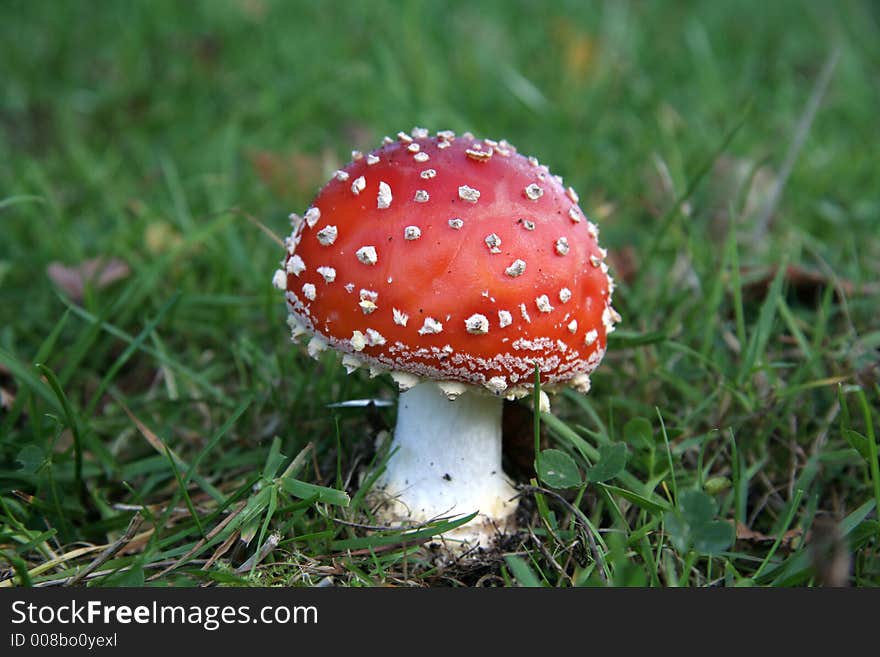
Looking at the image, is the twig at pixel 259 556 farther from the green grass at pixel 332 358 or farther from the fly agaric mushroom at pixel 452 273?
the fly agaric mushroom at pixel 452 273

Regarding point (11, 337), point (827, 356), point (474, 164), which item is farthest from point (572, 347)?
point (11, 337)

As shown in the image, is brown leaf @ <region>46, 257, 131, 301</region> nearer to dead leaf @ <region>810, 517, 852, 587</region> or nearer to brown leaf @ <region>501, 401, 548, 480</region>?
brown leaf @ <region>501, 401, 548, 480</region>

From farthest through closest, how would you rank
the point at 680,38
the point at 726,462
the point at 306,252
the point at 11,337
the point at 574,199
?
the point at 680,38 → the point at 11,337 → the point at 726,462 → the point at 574,199 → the point at 306,252

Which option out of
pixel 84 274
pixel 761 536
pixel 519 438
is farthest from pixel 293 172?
pixel 761 536

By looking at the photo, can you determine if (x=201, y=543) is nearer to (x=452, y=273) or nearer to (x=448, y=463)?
(x=448, y=463)

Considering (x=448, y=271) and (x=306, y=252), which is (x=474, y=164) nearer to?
(x=448, y=271)

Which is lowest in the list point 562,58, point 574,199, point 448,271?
point 448,271
